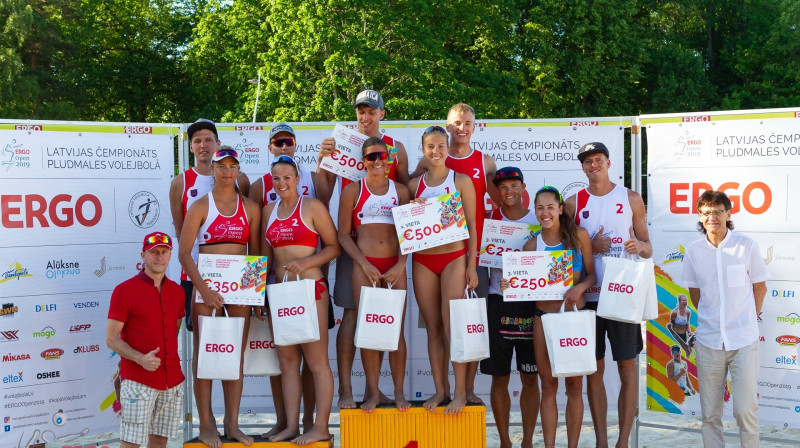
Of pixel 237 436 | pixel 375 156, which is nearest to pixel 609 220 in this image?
pixel 375 156

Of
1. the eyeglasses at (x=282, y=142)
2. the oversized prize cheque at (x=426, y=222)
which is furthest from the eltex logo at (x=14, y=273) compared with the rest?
the oversized prize cheque at (x=426, y=222)

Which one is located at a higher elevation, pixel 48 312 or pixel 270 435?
pixel 48 312

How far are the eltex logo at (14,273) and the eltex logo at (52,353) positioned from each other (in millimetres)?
661

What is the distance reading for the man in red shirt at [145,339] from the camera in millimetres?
4867

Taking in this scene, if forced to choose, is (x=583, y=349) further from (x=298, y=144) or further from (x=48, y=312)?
(x=48, y=312)

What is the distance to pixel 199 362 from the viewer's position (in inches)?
205

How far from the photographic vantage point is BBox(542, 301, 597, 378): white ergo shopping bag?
511cm

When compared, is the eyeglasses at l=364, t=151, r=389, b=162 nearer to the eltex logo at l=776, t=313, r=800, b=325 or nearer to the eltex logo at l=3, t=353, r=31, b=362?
the eltex logo at l=3, t=353, r=31, b=362

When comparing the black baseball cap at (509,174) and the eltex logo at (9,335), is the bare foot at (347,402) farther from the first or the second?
the eltex logo at (9,335)

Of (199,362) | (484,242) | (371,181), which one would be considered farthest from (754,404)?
(199,362)

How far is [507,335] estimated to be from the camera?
5617 mm

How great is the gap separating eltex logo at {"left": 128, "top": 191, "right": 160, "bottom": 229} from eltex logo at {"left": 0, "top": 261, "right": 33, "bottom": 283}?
95 centimetres

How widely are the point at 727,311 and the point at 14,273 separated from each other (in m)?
5.46

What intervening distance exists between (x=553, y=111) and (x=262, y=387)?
72.8 ft
